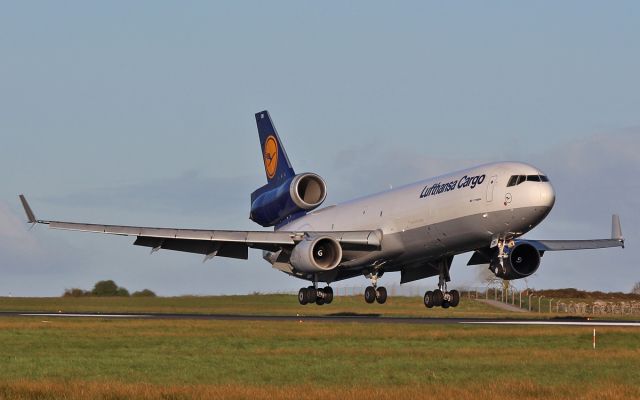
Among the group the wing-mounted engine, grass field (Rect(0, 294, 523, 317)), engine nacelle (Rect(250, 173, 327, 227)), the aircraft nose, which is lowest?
grass field (Rect(0, 294, 523, 317))

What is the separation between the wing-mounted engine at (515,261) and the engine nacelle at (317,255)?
6.94m

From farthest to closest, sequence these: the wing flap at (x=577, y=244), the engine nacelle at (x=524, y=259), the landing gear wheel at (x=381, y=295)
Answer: the wing flap at (x=577, y=244) → the landing gear wheel at (x=381, y=295) → the engine nacelle at (x=524, y=259)

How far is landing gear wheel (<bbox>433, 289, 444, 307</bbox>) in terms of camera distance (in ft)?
182

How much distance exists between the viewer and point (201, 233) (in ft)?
188

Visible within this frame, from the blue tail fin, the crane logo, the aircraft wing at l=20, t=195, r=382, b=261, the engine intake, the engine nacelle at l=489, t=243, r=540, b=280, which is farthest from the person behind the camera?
the crane logo

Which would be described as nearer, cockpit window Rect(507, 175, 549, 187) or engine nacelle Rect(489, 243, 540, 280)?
cockpit window Rect(507, 175, 549, 187)

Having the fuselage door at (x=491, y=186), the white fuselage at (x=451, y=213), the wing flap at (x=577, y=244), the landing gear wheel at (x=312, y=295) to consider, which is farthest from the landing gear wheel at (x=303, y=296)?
the fuselage door at (x=491, y=186)

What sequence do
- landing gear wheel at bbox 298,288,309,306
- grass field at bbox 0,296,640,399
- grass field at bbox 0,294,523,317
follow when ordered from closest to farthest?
grass field at bbox 0,296,640,399 → landing gear wheel at bbox 298,288,309,306 → grass field at bbox 0,294,523,317

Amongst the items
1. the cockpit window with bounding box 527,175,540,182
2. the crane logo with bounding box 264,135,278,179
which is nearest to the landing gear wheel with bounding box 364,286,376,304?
the crane logo with bounding box 264,135,278,179

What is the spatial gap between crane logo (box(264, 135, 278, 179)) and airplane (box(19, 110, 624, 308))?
0.45ft

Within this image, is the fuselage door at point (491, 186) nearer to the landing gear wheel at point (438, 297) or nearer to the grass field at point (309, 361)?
the grass field at point (309, 361)

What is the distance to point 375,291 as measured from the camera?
190ft

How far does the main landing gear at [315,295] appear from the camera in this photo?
190 feet

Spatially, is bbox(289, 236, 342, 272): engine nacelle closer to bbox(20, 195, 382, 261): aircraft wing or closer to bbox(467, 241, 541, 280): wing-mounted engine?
bbox(20, 195, 382, 261): aircraft wing
